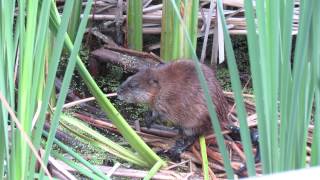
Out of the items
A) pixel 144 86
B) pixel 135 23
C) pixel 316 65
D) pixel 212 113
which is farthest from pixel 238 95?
pixel 135 23

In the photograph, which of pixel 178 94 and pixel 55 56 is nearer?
pixel 55 56

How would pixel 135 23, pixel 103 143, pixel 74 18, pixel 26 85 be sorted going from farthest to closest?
1. pixel 135 23
2. pixel 74 18
3. pixel 103 143
4. pixel 26 85

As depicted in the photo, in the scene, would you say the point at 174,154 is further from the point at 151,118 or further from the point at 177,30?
the point at 177,30

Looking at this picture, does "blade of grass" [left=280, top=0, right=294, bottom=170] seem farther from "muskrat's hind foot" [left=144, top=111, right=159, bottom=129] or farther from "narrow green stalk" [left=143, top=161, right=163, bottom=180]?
"muskrat's hind foot" [left=144, top=111, right=159, bottom=129]

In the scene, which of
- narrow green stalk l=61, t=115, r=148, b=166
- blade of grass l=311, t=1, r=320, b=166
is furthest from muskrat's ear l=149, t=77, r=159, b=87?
blade of grass l=311, t=1, r=320, b=166

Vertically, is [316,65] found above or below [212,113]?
above

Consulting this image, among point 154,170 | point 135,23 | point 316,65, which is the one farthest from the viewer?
point 135,23

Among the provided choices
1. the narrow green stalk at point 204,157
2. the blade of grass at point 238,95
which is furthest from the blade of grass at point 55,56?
the narrow green stalk at point 204,157

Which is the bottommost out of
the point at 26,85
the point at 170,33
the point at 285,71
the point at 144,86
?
the point at 144,86
